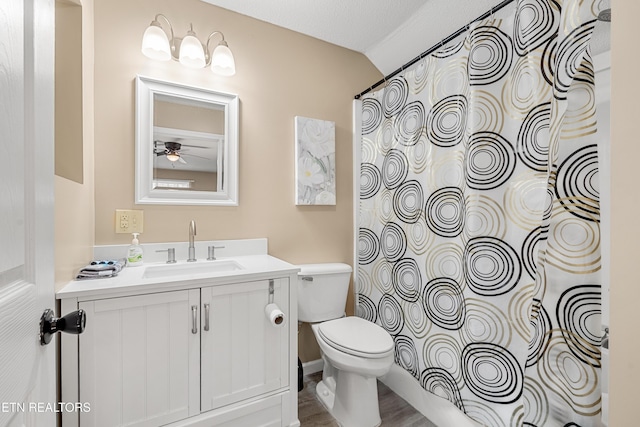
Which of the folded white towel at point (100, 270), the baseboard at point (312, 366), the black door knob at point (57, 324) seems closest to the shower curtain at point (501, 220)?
the baseboard at point (312, 366)

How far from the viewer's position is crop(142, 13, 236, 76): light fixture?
150cm

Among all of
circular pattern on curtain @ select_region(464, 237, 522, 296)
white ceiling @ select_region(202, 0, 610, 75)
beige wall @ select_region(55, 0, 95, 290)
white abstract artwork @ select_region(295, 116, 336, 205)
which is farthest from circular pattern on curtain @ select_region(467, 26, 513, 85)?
beige wall @ select_region(55, 0, 95, 290)

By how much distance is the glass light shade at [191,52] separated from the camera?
1.58 meters

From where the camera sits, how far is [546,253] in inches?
41.1

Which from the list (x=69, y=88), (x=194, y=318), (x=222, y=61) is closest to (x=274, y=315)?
(x=194, y=318)

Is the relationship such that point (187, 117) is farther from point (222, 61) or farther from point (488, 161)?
point (488, 161)

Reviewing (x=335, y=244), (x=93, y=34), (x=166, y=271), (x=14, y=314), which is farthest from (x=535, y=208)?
(x=93, y=34)

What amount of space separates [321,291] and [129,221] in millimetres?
1190

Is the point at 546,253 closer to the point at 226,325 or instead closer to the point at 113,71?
the point at 226,325

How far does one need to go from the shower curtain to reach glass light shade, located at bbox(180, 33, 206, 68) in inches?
46.9

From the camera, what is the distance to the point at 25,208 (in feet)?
1.54

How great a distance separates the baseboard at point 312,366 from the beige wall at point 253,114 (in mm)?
48

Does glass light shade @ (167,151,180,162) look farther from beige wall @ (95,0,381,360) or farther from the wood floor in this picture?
the wood floor

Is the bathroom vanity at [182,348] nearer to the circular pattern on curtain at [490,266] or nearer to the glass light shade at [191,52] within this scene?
the circular pattern on curtain at [490,266]
